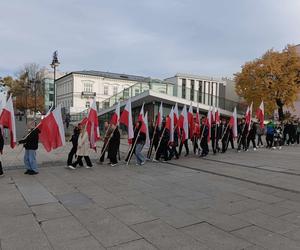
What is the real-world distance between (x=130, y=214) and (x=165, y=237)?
1296 millimetres

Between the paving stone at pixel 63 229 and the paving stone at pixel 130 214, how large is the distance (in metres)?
0.80

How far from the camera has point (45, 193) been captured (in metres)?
8.02

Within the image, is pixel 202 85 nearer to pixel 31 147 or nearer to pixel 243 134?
pixel 243 134

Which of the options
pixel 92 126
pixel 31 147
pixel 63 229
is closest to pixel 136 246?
pixel 63 229

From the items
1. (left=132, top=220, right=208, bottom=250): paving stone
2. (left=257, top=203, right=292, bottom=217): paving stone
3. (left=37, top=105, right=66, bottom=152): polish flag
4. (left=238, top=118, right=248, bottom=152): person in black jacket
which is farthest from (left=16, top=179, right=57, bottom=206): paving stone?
(left=238, top=118, right=248, bottom=152): person in black jacket

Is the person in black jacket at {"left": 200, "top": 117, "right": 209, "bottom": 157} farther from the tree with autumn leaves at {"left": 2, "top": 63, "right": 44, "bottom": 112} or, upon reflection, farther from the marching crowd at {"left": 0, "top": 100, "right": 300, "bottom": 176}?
the tree with autumn leaves at {"left": 2, "top": 63, "right": 44, "bottom": 112}

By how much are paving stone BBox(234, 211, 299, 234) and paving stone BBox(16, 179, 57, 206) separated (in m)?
4.04

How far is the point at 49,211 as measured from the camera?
657 cm

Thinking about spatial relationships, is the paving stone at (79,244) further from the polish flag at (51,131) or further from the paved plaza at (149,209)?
the polish flag at (51,131)

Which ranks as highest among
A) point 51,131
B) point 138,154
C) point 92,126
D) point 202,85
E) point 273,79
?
point 202,85

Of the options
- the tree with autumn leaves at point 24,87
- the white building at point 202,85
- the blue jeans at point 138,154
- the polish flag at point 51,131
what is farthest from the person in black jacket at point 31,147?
the tree with autumn leaves at point 24,87

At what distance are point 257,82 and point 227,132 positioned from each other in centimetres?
2108

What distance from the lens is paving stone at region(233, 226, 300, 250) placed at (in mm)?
4949

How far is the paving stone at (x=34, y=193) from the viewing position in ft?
24.0
